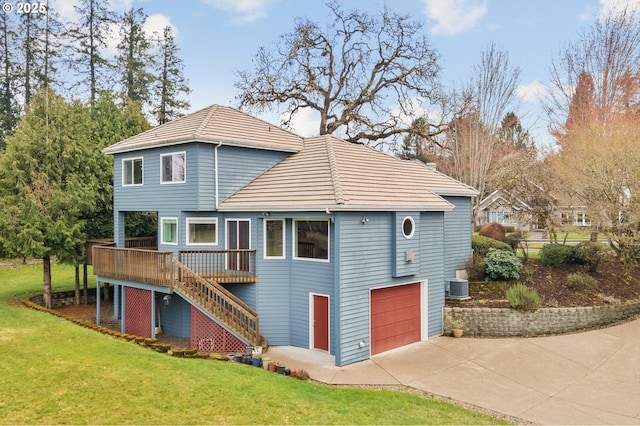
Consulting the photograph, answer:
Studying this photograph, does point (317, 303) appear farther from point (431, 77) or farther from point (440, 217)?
point (431, 77)

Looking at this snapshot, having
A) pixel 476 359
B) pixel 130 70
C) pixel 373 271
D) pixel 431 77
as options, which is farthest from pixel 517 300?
pixel 130 70

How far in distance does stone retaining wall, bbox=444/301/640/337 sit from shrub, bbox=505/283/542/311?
0.56ft

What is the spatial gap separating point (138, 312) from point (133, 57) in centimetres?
2742

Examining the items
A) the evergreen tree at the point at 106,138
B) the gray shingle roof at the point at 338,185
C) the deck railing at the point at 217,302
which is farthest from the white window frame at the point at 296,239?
the evergreen tree at the point at 106,138

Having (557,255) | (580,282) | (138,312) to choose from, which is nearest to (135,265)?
(138,312)

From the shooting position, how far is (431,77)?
2712cm

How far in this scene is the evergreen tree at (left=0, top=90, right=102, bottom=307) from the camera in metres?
17.2

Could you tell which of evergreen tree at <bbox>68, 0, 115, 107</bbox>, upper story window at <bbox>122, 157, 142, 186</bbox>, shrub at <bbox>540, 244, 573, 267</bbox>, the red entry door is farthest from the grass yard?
evergreen tree at <bbox>68, 0, 115, 107</bbox>

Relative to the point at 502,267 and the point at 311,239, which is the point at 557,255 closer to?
the point at 502,267

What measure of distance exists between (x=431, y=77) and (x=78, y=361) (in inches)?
959

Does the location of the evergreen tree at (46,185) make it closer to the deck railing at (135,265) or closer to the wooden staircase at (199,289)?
the deck railing at (135,265)

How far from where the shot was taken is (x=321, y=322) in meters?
12.8

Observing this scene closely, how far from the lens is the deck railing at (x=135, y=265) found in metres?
13.3

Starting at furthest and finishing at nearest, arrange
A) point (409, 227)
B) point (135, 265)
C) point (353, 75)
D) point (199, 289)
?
1. point (353, 75)
2. point (135, 265)
3. point (409, 227)
4. point (199, 289)
